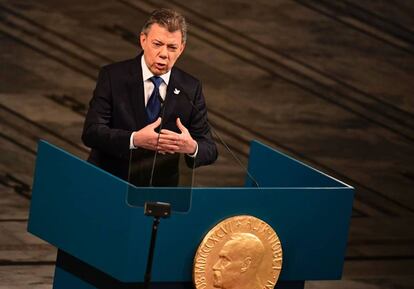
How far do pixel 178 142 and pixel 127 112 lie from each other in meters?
0.41

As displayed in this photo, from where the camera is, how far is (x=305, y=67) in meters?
11.2

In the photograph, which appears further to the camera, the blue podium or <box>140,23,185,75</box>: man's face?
<box>140,23,185,75</box>: man's face

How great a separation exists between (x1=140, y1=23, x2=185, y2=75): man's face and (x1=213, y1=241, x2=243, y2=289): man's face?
30.5 inches

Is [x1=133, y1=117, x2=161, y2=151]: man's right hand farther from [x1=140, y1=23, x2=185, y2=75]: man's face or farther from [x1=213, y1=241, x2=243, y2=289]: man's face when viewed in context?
[x1=213, y1=241, x2=243, y2=289]: man's face

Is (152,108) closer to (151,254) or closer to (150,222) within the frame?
(150,222)

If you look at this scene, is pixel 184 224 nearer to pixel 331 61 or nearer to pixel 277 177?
pixel 277 177

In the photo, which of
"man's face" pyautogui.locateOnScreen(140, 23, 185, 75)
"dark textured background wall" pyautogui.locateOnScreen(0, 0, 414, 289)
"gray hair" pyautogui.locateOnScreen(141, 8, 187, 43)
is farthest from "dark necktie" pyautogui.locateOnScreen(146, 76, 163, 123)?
"dark textured background wall" pyautogui.locateOnScreen(0, 0, 414, 289)

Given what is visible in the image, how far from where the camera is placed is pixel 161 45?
512 centimetres

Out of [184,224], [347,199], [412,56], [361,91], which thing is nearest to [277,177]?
[347,199]

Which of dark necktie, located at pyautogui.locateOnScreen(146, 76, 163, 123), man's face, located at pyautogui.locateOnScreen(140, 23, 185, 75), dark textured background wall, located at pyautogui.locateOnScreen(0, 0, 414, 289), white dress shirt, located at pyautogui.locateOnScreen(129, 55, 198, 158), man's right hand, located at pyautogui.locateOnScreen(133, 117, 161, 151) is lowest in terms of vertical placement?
dark textured background wall, located at pyautogui.locateOnScreen(0, 0, 414, 289)

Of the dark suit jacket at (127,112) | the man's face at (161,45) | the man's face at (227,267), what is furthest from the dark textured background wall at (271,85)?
the man's face at (227,267)

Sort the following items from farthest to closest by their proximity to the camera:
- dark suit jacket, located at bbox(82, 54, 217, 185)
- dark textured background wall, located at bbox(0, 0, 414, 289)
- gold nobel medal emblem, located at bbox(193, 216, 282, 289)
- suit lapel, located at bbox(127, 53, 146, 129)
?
dark textured background wall, located at bbox(0, 0, 414, 289), suit lapel, located at bbox(127, 53, 146, 129), dark suit jacket, located at bbox(82, 54, 217, 185), gold nobel medal emblem, located at bbox(193, 216, 282, 289)

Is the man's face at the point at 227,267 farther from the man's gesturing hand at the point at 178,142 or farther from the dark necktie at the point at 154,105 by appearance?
the dark necktie at the point at 154,105

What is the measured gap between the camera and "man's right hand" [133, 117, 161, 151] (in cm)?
489
